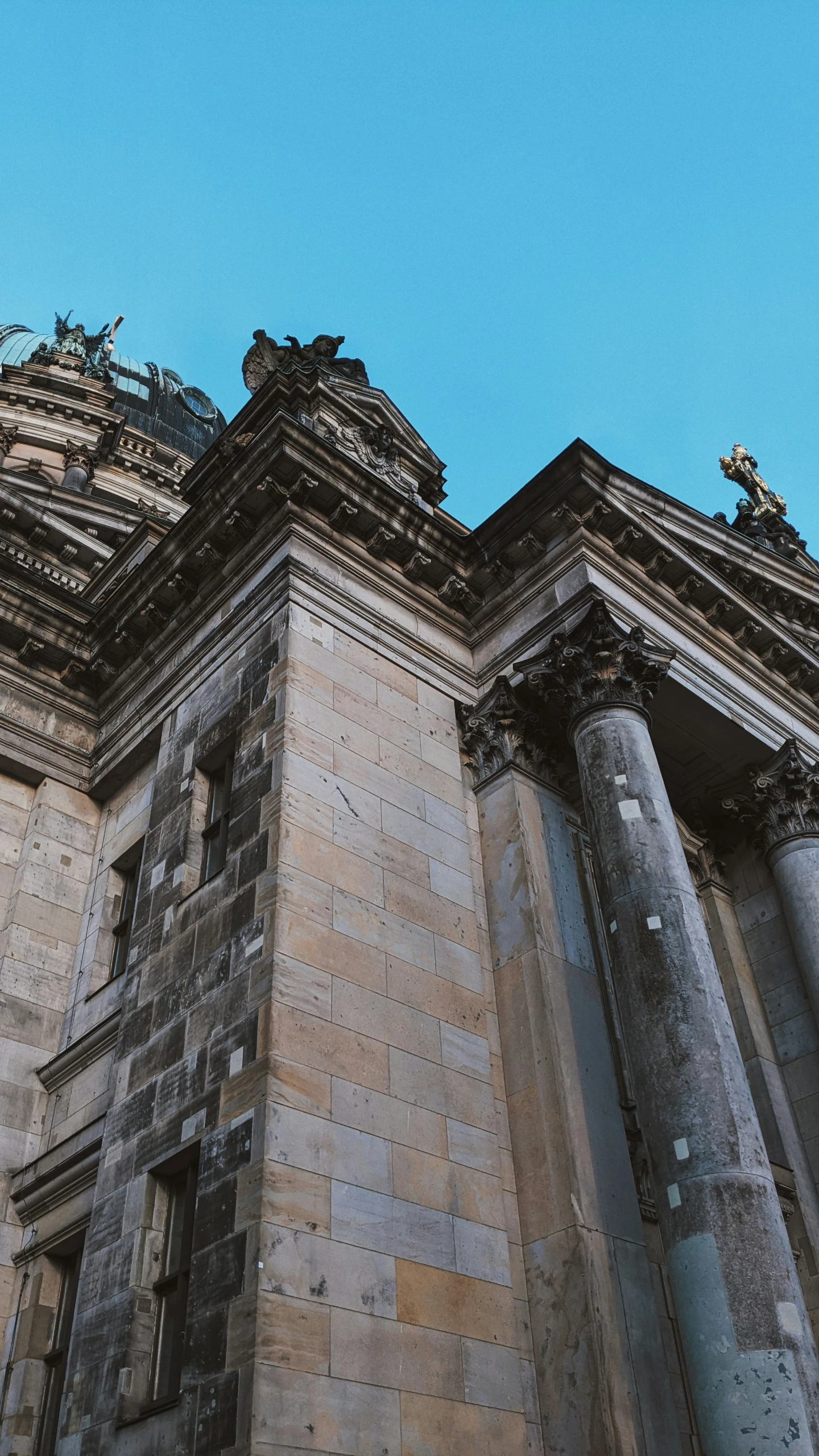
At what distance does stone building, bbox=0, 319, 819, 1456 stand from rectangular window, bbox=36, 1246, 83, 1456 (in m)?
0.05

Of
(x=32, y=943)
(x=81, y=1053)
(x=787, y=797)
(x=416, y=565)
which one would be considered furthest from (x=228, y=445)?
(x=787, y=797)

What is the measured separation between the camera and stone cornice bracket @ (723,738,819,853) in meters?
18.6

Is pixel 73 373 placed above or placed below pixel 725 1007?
above

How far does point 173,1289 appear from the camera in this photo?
11.2 meters

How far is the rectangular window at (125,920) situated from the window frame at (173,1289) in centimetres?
405

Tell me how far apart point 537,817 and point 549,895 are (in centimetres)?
134

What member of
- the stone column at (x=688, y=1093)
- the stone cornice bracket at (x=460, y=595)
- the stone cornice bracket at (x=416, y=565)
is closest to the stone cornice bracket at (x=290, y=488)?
the stone cornice bracket at (x=416, y=565)

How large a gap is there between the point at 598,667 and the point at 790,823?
540cm

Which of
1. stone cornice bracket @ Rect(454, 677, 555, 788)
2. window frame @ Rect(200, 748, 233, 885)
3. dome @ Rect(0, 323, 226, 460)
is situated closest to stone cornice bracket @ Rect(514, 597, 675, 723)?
stone cornice bracket @ Rect(454, 677, 555, 788)

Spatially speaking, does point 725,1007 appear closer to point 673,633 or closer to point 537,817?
point 537,817

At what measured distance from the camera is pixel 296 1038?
36.6 ft

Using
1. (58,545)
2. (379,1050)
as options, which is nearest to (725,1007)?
(379,1050)

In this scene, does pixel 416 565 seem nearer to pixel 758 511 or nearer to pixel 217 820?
pixel 217 820

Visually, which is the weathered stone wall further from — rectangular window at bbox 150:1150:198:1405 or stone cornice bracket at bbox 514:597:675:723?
stone cornice bracket at bbox 514:597:675:723
